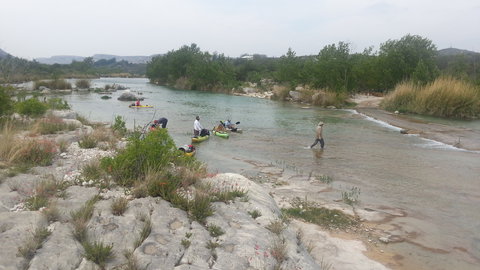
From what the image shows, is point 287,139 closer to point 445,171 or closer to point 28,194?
point 445,171

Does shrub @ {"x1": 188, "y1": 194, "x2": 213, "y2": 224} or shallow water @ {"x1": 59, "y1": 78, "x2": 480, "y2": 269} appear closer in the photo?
shrub @ {"x1": 188, "y1": 194, "x2": 213, "y2": 224}

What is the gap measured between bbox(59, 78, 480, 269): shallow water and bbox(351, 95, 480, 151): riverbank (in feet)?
3.70

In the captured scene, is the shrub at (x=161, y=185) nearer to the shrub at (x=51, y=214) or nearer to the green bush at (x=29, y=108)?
the shrub at (x=51, y=214)

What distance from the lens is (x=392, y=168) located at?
1402 centimetres

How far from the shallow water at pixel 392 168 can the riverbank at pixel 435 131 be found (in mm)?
1129

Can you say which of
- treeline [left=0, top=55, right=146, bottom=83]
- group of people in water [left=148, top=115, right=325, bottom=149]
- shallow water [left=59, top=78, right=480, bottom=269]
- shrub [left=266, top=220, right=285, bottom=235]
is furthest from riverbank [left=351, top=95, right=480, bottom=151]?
treeline [left=0, top=55, right=146, bottom=83]

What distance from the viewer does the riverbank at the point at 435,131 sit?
63.9 feet

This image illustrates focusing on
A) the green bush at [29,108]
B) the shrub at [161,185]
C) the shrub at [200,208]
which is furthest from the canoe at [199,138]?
the shrub at [200,208]

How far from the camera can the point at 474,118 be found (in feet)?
97.5

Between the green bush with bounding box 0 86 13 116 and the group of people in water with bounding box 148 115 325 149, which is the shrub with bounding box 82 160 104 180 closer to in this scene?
the group of people in water with bounding box 148 115 325 149

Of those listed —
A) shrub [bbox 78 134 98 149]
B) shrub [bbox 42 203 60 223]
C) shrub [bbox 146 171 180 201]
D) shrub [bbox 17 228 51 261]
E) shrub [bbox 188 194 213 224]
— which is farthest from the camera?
shrub [bbox 78 134 98 149]

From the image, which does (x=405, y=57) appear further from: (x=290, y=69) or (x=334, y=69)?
(x=290, y=69)

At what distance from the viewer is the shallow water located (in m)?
7.59

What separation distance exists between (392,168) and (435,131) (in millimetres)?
11428
